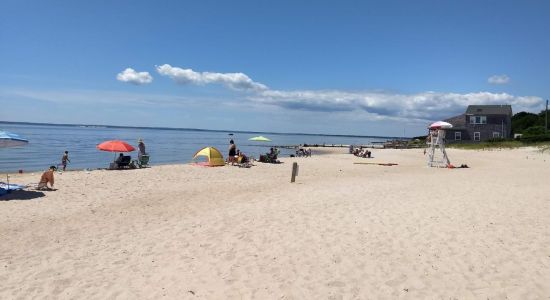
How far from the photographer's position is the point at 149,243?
793cm

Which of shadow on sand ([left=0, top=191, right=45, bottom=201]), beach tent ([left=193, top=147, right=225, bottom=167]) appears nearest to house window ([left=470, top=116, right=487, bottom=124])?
beach tent ([left=193, top=147, right=225, bottom=167])

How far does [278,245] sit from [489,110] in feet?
190

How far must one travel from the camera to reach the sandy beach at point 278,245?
19.0 ft

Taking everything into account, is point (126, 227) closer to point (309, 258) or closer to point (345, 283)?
point (309, 258)

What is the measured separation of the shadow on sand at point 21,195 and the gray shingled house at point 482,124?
55652 mm

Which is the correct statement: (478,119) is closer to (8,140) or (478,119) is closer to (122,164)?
(122,164)

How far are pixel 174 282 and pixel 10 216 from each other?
6.41m

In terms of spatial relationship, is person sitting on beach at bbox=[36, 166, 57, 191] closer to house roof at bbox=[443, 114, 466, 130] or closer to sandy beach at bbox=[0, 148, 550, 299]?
sandy beach at bbox=[0, 148, 550, 299]

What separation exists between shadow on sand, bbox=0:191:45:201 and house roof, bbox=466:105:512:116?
2238 inches

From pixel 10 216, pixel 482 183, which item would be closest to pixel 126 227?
pixel 10 216

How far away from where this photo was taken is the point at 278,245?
7.64 metres

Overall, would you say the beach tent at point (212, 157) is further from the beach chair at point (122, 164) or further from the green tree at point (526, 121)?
the green tree at point (526, 121)

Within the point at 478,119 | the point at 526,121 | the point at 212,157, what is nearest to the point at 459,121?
the point at 478,119

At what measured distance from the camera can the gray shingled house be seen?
182ft
